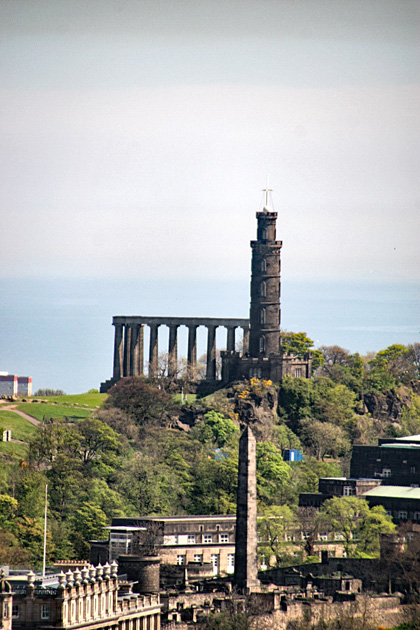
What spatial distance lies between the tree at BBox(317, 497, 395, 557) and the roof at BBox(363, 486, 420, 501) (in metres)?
2.35

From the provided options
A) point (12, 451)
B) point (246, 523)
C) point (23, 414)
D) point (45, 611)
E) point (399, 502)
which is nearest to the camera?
point (45, 611)

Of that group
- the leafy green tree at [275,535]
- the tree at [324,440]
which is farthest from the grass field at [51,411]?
the leafy green tree at [275,535]

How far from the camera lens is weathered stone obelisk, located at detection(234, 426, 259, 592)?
133625mm

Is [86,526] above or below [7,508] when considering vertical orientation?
below

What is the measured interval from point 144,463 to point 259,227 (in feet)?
123

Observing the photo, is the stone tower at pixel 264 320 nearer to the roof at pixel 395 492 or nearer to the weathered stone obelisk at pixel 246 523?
the roof at pixel 395 492

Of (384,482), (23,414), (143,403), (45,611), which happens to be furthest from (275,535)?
(23,414)

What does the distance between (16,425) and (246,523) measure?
5376 cm

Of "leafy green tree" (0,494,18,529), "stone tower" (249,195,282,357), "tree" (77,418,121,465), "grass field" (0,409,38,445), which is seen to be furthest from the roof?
"stone tower" (249,195,282,357)

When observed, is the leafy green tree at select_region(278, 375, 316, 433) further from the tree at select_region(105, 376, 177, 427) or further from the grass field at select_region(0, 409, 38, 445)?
the grass field at select_region(0, 409, 38, 445)

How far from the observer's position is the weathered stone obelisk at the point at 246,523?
133625 mm

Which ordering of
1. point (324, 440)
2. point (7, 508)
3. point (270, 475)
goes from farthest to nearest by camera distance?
point (324, 440)
point (270, 475)
point (7, 508)

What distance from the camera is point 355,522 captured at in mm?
156625

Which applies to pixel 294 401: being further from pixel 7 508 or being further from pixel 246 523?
Result: pixel 246 523
